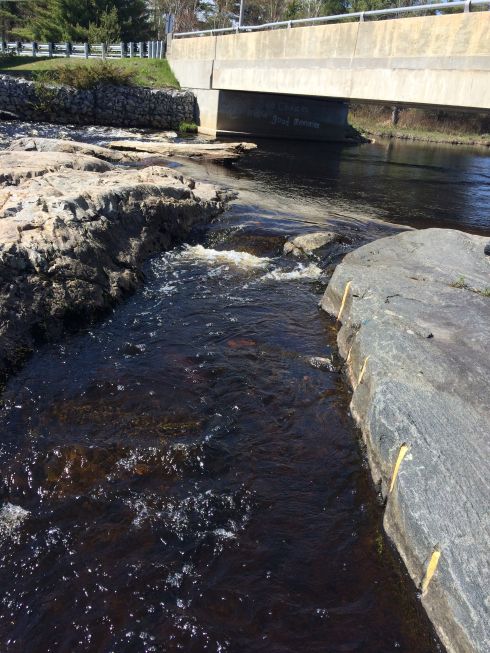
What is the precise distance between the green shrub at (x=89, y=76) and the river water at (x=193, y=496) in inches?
1097

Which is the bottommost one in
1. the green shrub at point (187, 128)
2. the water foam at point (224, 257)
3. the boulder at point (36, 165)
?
the water foam at point (224, 257)

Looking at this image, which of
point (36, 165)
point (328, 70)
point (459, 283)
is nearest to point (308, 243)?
point (459, 283)

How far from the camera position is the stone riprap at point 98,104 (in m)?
29.7

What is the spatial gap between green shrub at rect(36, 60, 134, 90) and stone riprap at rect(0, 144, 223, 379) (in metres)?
20.9

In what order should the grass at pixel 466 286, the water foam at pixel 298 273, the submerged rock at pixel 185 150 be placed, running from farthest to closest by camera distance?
the submerged rock at pixel 185 150 < the water foam at pixel 298 273 < the grass at pixel 466 286

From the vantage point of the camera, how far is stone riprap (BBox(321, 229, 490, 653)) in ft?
11.1

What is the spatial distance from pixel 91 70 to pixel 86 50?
9.03 metres

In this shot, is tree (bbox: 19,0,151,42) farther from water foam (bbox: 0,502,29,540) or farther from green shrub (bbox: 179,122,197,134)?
water foam (bbox: 0,502,29,540)

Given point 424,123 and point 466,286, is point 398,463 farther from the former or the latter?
point 424,123

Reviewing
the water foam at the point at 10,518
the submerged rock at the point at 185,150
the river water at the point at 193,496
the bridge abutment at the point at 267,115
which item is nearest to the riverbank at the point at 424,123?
the bridge abutment at the point at 267,115

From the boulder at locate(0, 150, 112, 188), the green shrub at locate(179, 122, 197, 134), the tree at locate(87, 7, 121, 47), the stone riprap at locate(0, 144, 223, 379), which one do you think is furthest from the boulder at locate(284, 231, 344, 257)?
the tree at locate(87, 7, 121, 47)

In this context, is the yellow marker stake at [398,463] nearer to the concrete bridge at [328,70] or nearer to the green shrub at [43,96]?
the concrete bridge at [328,70]

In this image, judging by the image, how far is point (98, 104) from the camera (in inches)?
1225

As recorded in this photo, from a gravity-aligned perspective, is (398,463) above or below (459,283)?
below
